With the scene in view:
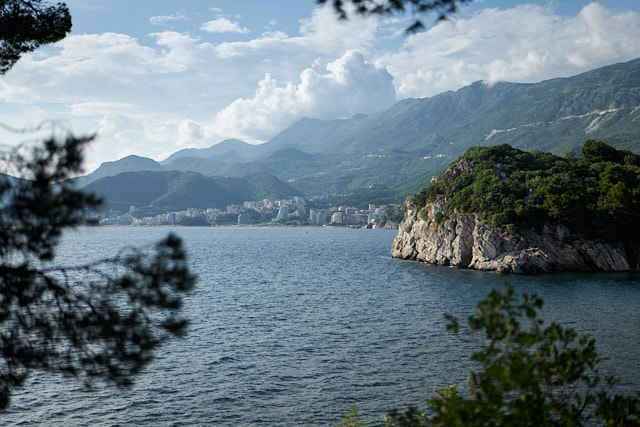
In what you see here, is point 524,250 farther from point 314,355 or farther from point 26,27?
point 26,27

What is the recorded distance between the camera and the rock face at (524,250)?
54.3 m

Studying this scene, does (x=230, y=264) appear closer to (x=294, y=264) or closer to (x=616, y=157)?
(x=294, y=264)

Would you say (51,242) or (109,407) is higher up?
(51,242)

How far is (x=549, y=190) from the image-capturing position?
58.7 metres

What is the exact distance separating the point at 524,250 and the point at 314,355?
38.8m

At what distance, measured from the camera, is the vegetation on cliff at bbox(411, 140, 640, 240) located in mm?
54781

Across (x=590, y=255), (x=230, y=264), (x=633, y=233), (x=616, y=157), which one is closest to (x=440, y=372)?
(x=590, y=255)

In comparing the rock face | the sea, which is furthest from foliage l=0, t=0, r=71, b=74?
the rock face

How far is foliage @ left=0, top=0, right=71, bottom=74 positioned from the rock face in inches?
2078

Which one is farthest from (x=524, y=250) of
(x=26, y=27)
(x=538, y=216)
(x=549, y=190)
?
(x=26, y=27)

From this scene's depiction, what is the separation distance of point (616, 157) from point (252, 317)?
63446mm

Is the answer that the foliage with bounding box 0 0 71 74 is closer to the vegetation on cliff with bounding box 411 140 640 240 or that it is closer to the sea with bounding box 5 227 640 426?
the sea with bounding box 5 227 640 426

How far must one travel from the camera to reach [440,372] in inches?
879

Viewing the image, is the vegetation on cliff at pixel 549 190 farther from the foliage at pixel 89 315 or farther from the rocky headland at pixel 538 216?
the foliage at pixel 89 315
